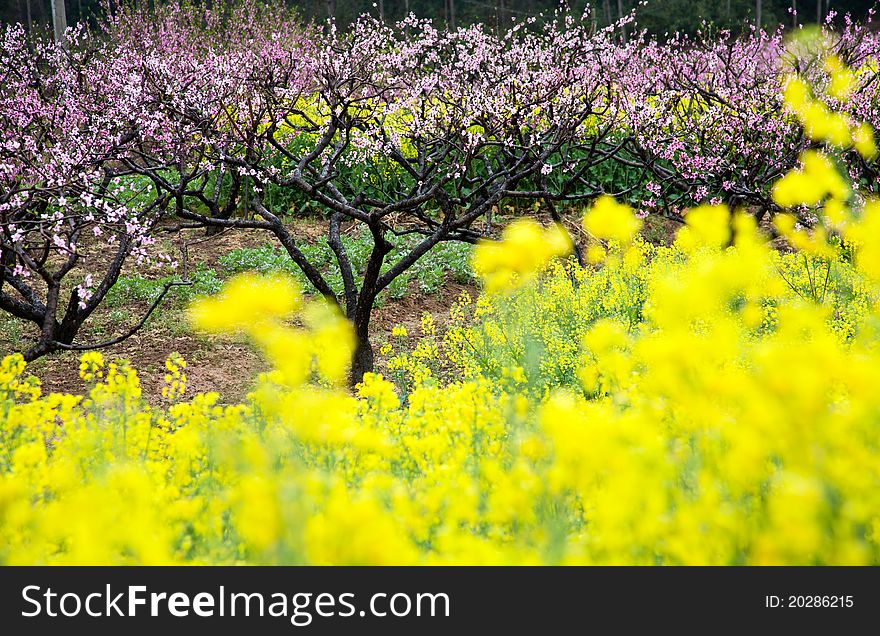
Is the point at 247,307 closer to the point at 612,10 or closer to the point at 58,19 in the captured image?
the point at 58,19

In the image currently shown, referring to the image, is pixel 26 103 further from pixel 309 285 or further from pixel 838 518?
pixel 838 518

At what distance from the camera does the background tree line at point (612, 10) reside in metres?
28.9

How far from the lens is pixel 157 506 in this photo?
272 centimetres

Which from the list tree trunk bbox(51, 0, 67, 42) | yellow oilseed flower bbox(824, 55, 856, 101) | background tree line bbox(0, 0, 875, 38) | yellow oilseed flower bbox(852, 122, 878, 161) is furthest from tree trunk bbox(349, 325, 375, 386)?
background tree line bbox(0, 0, 875, 38)

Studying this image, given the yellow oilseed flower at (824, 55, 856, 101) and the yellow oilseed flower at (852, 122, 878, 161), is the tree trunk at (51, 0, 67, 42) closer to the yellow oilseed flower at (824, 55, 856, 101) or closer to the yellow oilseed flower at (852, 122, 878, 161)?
the yellow oilseed flower at (824, 55, 856, 101)

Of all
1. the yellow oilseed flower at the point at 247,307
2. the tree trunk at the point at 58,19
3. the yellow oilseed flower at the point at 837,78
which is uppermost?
the tree trunk at the point at 58,19

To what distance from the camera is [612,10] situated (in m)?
34.8

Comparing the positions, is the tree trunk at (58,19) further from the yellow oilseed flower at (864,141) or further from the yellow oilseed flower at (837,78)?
the yellow oilseed flower at (864,141)

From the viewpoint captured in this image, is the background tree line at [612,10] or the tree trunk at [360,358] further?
the background tree line at [612,10]

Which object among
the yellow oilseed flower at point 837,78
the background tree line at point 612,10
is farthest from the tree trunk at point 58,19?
the background tree line at point 612,10

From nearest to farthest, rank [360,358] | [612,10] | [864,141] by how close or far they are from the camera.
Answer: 1. [864,141]
2. [360,358]
3. [612,10]

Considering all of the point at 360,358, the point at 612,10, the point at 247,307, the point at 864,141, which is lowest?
the point at 247,307

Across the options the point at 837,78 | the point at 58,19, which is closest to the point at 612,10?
the point at 58,19
